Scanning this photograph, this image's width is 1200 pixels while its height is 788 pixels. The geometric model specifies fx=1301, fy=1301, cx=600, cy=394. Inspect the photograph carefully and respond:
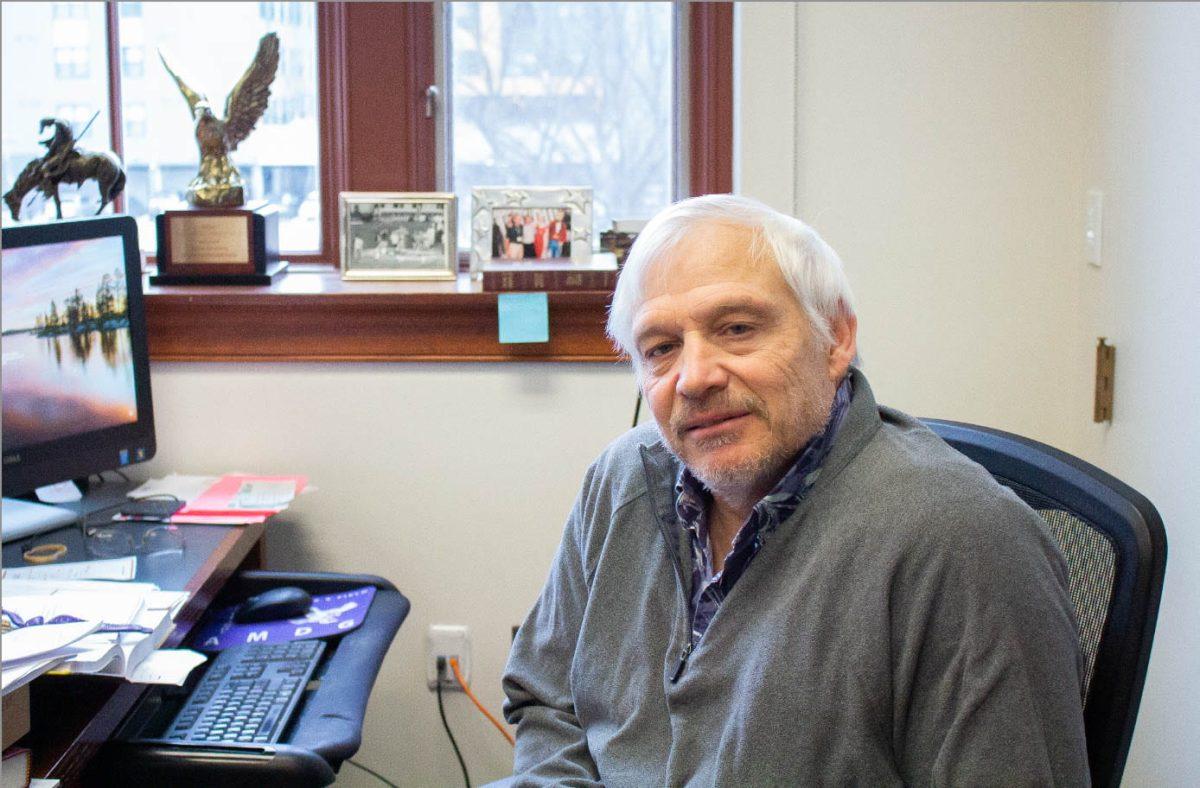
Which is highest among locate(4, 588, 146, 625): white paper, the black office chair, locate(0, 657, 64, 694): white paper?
the black office chair

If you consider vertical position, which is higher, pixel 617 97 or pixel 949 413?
pixel 617 97

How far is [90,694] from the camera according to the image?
1448mm

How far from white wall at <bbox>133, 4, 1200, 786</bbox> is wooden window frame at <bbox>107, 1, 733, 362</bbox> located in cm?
5

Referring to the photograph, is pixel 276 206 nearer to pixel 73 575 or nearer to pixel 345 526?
pixel 345 526

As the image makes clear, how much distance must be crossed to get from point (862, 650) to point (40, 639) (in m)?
0.85

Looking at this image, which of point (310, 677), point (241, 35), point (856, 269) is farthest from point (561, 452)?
point (241, 35)

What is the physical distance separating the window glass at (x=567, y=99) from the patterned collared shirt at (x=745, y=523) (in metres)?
1.25

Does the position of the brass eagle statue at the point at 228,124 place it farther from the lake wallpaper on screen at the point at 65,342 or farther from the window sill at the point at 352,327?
the lake wallpaper on screen at the point at 65,342

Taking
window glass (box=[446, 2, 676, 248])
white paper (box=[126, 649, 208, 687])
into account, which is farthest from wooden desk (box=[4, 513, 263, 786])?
window glass (box=[446, 2, 676, 248])

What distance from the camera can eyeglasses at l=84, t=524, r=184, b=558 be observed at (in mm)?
1933

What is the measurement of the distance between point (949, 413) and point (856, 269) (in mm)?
324

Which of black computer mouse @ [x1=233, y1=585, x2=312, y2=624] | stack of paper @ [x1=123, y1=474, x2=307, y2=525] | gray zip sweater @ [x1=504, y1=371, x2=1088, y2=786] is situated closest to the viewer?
gray zip sweater @ [x1=504, y1=371, x2=1088, y2=786]

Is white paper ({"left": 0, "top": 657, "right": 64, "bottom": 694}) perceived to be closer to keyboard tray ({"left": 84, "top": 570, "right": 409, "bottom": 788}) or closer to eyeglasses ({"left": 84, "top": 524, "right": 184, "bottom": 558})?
keyboard tray ({"left": 84, "top": 570, "right": 409, "bottom": 788})

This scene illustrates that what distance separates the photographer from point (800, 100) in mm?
2352
